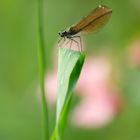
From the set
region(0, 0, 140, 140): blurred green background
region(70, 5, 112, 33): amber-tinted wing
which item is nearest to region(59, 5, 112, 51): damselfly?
region(70, 5, 112, 33): amber-tinted wing

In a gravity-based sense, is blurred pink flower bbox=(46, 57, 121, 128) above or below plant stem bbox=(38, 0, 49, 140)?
below

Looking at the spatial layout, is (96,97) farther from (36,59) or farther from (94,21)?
(36,59)

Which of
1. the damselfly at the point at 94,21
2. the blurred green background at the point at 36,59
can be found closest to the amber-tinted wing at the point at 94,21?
the damselfly at the point at 94,21

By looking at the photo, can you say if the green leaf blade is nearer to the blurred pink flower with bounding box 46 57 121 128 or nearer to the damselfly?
the damselfly

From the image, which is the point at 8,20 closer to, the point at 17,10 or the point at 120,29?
the point at 17,10

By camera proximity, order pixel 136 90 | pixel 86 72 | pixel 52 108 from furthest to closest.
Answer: pixel 52 108 < pixel 86 72 < pixel 136 90

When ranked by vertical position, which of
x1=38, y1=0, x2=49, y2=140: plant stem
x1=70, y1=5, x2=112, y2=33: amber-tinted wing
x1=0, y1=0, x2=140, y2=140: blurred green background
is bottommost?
x1=0, y1=0, x2=140, y2=140: blurred green background

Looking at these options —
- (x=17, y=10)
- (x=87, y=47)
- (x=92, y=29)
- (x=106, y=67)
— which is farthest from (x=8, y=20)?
(x=92, y=29)
